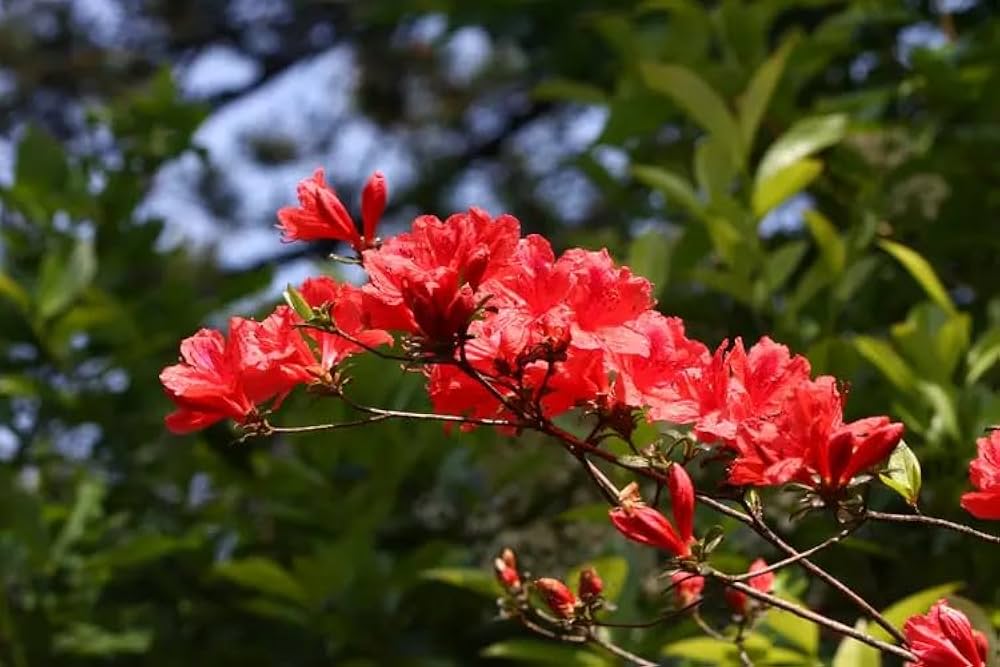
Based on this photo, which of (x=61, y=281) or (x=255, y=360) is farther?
(x=61, y=281)

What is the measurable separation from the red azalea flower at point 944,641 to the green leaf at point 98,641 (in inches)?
52.2

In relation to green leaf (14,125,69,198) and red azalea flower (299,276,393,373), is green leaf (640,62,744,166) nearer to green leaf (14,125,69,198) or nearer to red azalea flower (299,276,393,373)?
red azalea flower (299,276,393,373)

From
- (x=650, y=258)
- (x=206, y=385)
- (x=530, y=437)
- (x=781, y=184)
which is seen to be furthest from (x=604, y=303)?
(x=530, y=437)

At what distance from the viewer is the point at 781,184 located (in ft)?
5.70

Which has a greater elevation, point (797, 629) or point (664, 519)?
point (664, 519)

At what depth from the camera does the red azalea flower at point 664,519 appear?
851 millimetres

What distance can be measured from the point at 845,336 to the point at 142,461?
1.14 m

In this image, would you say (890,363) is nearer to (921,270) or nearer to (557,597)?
(921,270)

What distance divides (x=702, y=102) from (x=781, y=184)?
0.17m

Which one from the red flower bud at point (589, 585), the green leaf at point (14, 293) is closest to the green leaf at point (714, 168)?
the red flower bud at point (589, 585)

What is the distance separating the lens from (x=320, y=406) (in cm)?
135

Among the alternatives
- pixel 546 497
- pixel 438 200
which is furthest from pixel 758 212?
pixel 438 200

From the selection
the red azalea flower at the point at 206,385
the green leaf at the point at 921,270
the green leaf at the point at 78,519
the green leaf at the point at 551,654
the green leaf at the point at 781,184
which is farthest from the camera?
the green leaf at the point at 78,519

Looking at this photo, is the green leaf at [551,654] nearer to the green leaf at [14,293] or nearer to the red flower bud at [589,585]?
the red flower bud at [589,585]
